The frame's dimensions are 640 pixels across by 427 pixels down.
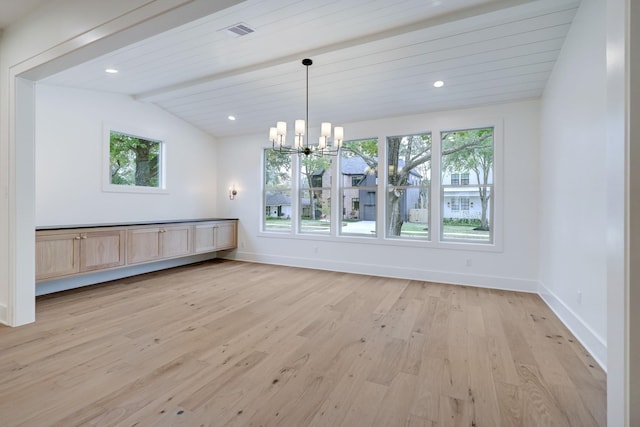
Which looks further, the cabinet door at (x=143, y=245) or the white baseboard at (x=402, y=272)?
the cabinet door at (x=143, y=245)

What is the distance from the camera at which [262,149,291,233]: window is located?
6.49 metres

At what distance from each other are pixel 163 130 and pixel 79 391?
193 inches

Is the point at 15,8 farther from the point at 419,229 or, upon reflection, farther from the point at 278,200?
the point at 419,229

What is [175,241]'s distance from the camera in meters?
5.47

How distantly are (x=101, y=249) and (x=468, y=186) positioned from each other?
5527 millimetres

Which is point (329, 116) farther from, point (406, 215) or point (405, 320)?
point (405, 320)

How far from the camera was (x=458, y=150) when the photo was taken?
5.04 metres

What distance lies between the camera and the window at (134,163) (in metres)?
5.13

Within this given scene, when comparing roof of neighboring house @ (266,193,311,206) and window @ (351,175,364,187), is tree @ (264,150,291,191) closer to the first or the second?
roof of neighboring house @ (266,193,311,206)

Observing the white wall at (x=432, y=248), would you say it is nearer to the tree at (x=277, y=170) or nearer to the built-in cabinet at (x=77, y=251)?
the tree at (x=277, y=170)

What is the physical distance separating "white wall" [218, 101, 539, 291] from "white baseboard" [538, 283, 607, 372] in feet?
2.55

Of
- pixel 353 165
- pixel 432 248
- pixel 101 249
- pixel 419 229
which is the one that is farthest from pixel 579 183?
pixel 101 249

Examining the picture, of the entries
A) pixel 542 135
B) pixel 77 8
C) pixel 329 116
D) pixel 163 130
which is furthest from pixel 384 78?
pixel 163 130

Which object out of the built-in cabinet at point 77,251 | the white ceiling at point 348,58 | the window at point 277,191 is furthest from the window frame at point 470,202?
the built-in cabinet at point 77,251
